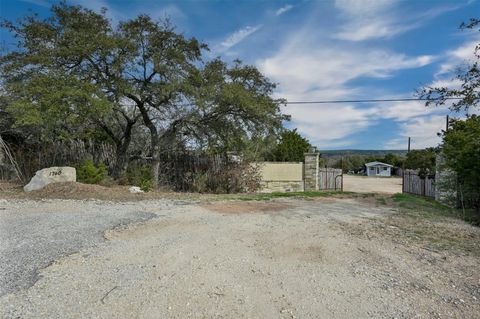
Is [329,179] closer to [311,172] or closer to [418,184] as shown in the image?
[311,172]

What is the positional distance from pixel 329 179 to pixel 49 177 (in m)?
13.5

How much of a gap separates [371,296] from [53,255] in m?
3.33

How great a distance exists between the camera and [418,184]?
52.3ft

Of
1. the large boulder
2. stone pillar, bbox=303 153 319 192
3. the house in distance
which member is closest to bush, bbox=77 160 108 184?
the large boulder

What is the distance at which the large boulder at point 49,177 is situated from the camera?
901cm

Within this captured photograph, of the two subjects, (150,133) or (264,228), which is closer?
(264,228)

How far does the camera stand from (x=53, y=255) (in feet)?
12.6

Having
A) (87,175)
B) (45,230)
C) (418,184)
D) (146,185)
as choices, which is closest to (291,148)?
(418,184)

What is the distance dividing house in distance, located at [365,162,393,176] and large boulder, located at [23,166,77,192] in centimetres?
4615

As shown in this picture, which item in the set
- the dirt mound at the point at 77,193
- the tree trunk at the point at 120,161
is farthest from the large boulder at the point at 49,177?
the tree trunk at the point at 120,161

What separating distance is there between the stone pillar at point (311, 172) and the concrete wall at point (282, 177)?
231 mm

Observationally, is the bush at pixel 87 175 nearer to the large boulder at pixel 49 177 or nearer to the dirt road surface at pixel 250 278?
the large boulder at pixel 49 177

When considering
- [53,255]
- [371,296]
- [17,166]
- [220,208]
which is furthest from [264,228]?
[17,166]

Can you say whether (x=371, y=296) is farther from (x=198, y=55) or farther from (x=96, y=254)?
(x=198, y=55)
